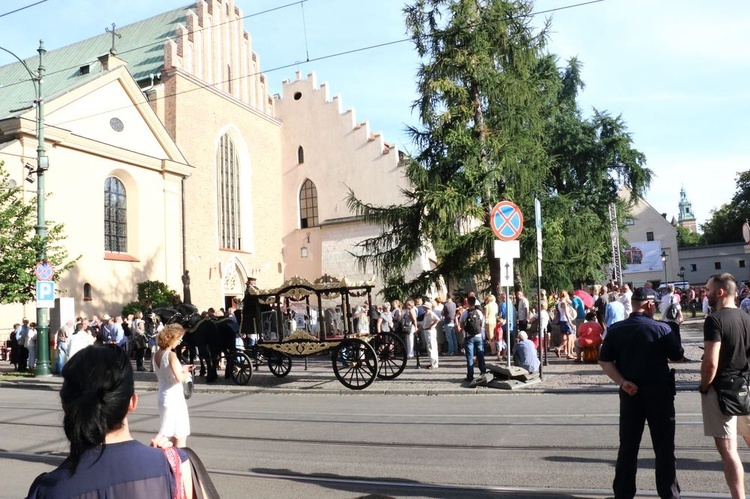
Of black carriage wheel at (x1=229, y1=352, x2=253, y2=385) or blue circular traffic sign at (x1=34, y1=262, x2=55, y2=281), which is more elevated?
blue circular traffic sign at (x1=34, y1=262, x2=55, y2=281)

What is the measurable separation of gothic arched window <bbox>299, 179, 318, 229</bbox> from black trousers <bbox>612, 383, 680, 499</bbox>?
3616 centimetres

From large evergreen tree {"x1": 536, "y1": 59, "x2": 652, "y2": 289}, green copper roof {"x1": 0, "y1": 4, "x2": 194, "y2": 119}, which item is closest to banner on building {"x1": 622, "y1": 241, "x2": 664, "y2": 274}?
large evergreen tree {"x1": 536, "y1": 59, "x2": 652, "y2": 289}

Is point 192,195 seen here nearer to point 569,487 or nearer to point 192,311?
point 192,311

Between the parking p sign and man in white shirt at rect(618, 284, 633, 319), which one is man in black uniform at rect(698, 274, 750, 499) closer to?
man in white shirt at rect(618, 284, 633, 319)

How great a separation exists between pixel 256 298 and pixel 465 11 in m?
11.3

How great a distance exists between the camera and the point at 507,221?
476 inches

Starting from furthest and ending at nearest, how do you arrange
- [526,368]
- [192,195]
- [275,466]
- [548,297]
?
[192,195], [548,297], [526,368], [275,466]

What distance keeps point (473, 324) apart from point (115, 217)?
72.0ft

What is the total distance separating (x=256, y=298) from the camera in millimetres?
13930

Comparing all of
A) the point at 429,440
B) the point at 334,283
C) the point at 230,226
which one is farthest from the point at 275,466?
the point at 230,226

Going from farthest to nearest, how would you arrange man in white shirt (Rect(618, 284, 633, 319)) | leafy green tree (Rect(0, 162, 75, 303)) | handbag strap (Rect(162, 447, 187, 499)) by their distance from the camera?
leafy green tree (Rect(0, 162, 75, 303)), man in white shirt (Rect(618, 284, 633, 319)), handbag strap (Rect(162, 447, 187, 499))

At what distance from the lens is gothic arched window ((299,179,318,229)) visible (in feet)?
132

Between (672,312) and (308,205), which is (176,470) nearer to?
(672,312)

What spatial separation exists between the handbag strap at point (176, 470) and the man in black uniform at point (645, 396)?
3.58 m
